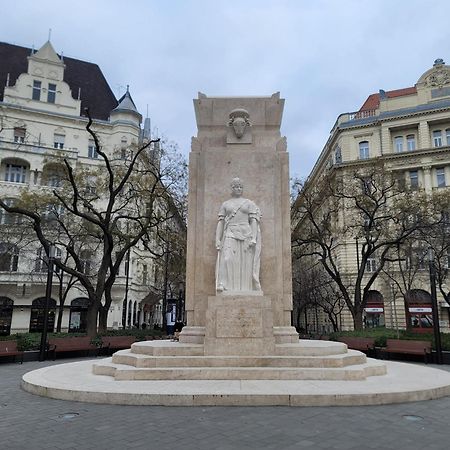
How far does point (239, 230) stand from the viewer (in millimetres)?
11195

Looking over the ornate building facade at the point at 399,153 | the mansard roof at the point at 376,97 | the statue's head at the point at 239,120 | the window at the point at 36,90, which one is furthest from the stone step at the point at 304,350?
the mansard roof at the point at 376,97

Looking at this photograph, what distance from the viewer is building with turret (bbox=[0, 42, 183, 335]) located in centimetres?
4056

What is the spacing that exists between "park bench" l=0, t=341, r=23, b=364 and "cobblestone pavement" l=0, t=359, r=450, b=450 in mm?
8288

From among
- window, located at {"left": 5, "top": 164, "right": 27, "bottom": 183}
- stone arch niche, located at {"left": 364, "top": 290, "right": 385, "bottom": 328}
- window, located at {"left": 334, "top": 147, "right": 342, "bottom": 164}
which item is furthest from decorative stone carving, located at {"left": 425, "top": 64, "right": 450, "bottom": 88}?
window, located at {"left": 5, "top": 164, "right": 27, "bottom": 183}

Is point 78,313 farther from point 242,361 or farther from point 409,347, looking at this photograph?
point 242,361

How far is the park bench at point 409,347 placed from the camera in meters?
16.0

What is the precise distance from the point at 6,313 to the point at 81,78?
30.5 meters

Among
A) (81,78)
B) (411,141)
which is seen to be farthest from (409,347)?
(81,78)

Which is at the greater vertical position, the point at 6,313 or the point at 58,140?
the point at 58,140

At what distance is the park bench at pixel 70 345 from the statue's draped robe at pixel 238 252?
948cm

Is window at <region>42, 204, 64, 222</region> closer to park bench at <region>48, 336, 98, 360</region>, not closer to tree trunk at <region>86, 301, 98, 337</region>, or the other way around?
tree trunk at <region>86, 301, 98, 337</region>

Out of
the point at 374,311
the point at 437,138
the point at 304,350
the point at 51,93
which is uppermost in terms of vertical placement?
the point at 51,93

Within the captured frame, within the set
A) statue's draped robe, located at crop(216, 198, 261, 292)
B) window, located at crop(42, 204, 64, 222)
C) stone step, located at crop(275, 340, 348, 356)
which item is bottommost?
stone step, located at crop(275, 340, 348, 356)

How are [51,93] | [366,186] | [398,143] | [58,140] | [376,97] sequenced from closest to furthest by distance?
[366,186], [58,140], [398,143], [51,93], [376,97]
